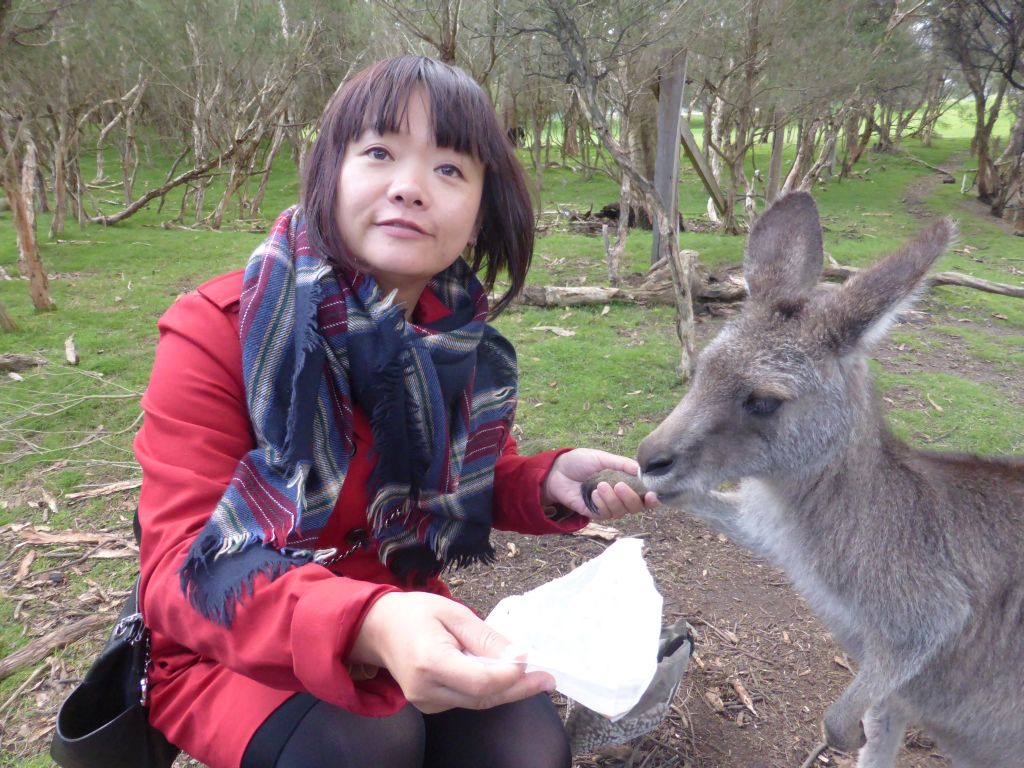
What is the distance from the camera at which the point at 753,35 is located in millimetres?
8219

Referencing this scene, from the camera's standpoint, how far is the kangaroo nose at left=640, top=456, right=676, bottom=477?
1.69 meters

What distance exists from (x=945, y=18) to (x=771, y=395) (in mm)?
14673

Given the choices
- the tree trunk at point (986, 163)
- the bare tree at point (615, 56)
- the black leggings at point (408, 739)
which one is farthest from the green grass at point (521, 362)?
the tree trunk at point (986, 163)

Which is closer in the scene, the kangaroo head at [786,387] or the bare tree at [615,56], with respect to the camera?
the kangaroo head at [786,387]

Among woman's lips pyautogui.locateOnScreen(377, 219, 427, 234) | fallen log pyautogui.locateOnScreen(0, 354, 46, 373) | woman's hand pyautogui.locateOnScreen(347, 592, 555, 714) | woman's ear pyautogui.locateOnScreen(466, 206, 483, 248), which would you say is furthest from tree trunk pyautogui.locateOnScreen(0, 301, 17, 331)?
woman's hand pyautogui.locateOnScreen(347, 592, 555, 714)

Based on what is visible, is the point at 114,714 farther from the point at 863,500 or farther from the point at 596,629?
the point at 863,500

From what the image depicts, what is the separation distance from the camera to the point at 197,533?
117 cm

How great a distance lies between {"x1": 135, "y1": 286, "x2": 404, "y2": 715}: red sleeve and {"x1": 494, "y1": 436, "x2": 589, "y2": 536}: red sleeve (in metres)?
0.74

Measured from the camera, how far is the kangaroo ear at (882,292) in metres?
1.64

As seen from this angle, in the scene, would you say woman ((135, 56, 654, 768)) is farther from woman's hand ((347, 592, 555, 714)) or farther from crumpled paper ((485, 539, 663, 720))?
crumpled paper ((485, 539, 663, 720))

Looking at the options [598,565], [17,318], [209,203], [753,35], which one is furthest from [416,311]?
[209,203]

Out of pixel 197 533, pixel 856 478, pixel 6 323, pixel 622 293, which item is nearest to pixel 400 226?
pixel 197 533

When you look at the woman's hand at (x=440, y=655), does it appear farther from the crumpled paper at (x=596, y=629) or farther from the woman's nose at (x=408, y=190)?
the woman's nose at (x=408, y=190)

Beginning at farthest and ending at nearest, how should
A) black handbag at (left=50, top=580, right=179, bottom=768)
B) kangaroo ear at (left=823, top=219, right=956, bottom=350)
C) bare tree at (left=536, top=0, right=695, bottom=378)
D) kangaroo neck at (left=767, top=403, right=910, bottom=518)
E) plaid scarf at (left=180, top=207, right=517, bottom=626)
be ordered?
bare tree at (left=536, top=0, right=695, bottom=378), kangaroo neck at (left=767, top=403, right=910, bottom=518), kangaroo ear at (left=823, top=219, right=956, bottom=350), black handbag at (left=50, top=580, right=179, bottom=768), plaid scarf at (left=180, top=207, right=517, bottom=626)
